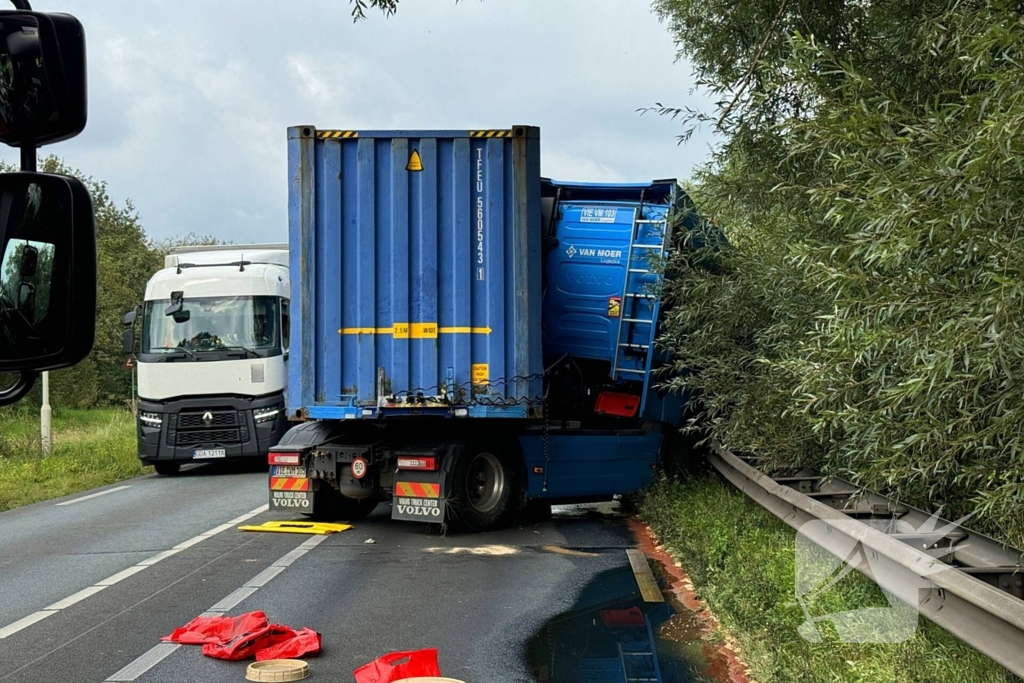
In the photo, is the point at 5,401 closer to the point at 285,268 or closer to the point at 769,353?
the point at 769,353

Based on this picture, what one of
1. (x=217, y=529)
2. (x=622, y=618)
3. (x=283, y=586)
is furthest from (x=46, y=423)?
(x=622, y=618)

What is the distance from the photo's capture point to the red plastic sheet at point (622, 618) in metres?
7.73

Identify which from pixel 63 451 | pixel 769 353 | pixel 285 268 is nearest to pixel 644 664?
pixel 769 353

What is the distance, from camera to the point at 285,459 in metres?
12.5

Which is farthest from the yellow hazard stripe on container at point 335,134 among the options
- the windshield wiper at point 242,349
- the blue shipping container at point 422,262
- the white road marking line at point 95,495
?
the windshield wiper at point 242,349

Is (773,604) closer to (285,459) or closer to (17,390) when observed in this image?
(17,390)

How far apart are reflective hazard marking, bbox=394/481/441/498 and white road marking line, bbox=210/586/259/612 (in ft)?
9.74

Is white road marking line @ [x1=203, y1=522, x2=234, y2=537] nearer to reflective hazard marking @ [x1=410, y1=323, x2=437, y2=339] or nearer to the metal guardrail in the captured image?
reflective hazard marking @ [x1=410, y1=323, x2=437, y2=339]

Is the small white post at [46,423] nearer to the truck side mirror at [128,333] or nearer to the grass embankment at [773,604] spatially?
the truck side mirror at [128,333]

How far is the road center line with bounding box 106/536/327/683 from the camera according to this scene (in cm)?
644

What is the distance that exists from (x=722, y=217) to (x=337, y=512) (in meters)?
5.66

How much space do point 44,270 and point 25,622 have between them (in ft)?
20.0

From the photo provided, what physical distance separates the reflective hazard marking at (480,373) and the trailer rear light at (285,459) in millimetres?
2190

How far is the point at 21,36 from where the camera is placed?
2471mm
